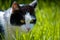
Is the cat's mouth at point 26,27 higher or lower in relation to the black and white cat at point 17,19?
lower

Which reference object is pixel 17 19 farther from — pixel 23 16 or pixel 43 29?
pixel 43 29

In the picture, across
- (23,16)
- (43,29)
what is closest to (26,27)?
(23,16)

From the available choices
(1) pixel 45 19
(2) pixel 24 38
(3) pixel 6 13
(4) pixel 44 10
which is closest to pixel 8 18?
(3) pixel 6 13

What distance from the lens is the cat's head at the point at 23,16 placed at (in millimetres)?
2598

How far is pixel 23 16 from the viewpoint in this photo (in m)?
2.63

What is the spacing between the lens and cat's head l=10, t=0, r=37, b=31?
2.60 metres

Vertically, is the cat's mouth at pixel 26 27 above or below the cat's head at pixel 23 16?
below

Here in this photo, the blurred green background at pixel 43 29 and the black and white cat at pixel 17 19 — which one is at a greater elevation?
the black and white cat at pixel 17 19

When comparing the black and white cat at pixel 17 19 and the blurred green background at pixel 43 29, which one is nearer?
the black and white cat at pixel 17 19

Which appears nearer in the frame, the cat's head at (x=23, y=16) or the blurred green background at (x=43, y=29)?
the cat's head at (x=23, y=16)

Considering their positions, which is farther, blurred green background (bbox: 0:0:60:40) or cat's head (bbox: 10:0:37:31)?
blurred green background (bbox: 0:0:60:40)

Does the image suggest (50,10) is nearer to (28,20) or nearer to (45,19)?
(45,19)

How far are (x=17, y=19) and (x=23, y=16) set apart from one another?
60mm

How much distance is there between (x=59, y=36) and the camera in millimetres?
2932
